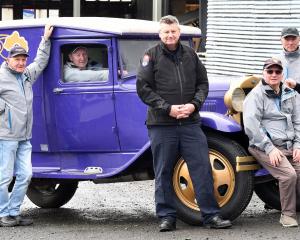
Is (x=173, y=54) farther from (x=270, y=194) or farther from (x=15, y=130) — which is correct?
(x=270, y=194)

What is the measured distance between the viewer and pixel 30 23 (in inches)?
352

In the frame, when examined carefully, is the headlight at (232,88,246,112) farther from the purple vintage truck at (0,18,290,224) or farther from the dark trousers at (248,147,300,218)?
the dark trousers at (248,147,300,218)

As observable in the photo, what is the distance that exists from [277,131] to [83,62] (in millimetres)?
2016

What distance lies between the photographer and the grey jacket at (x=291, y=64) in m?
8.83

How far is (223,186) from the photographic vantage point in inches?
320

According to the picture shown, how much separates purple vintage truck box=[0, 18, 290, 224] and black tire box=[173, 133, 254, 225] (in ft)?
0.74

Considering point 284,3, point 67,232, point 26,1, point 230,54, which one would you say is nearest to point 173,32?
point 67,232

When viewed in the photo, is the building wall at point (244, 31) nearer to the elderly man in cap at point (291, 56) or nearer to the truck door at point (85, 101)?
the elderly man in cap at point (291, 56)

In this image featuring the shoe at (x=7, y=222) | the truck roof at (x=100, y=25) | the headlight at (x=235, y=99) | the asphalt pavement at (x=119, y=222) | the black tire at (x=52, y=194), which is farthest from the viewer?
the black tire at (x=52, y=194)

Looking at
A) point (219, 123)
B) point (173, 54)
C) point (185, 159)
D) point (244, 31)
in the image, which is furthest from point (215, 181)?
point (244, 31)

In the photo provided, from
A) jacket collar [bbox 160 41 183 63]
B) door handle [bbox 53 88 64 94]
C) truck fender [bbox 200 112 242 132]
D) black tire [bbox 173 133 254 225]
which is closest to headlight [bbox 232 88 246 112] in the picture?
truck fender [bbox 200 112 242 132]

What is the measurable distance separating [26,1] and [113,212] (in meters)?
12.4

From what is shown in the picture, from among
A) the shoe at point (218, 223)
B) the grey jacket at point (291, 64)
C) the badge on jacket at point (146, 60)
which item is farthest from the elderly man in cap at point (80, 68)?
the shoe at point (218, 223)

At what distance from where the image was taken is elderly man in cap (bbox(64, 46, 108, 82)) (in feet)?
29.0
